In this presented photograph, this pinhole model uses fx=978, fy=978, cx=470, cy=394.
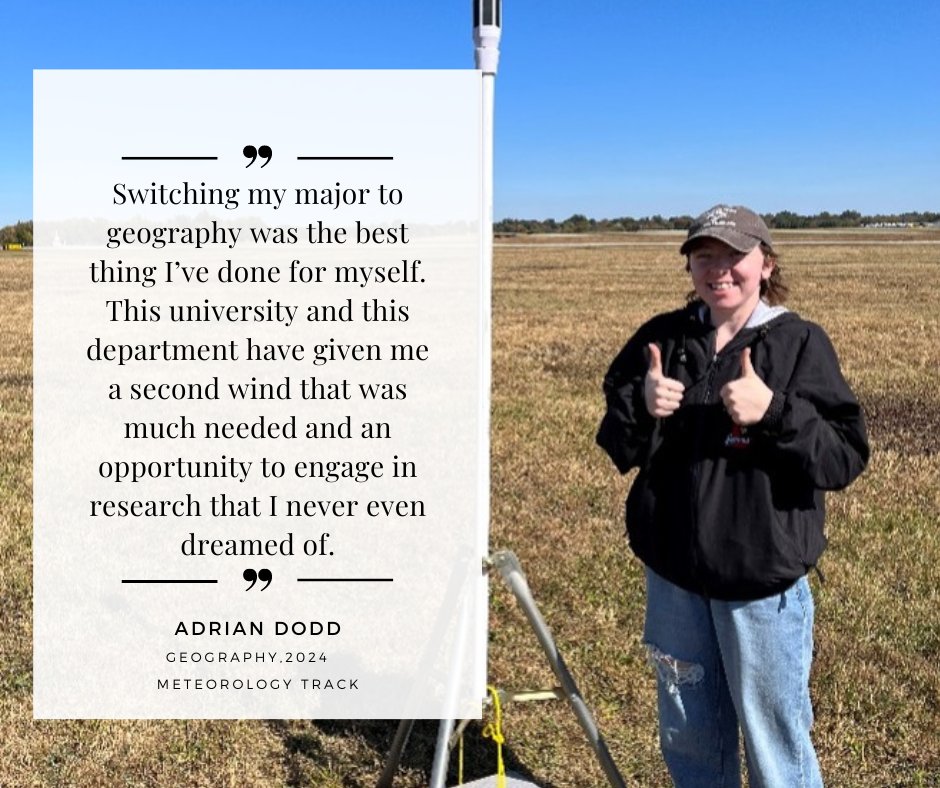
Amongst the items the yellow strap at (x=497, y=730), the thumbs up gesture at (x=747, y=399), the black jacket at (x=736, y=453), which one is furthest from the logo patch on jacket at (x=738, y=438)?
the yellow strap at (x=497, y=730)

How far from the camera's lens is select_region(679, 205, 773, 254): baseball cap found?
93.2 inches

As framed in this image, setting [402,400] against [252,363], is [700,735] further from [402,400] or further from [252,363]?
[252,363]

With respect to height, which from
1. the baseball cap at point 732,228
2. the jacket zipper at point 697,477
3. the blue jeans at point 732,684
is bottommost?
the blue jeans at point 732,684

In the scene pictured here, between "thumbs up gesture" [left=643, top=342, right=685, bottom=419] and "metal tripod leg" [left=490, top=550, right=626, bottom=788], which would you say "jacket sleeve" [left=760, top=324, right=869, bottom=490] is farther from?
"metal tripod leg" [left=490, top=550, right=626, bottom=788]

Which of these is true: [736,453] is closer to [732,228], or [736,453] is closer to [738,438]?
[738,438]

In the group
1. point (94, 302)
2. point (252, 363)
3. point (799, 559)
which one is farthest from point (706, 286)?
point (94, 302)

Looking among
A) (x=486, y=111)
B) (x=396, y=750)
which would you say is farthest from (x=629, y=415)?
(x=396, y=750)

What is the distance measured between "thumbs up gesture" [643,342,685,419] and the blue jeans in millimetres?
564

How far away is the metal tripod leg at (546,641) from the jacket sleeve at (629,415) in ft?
1.34

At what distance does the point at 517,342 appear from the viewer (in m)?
15.3

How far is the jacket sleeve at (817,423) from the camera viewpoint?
2.33 m

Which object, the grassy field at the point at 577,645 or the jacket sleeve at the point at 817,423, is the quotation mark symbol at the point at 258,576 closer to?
the grassy field at the point at 577,645

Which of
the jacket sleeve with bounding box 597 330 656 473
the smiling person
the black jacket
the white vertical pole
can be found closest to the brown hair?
the smiling person

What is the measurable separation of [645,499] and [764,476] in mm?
345
